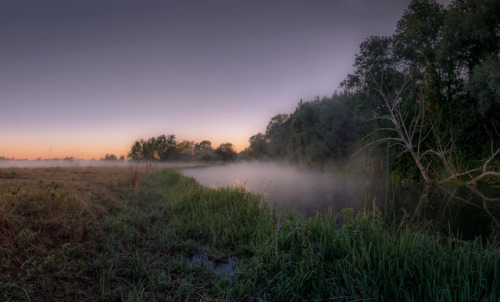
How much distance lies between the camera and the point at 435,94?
46.9 feet

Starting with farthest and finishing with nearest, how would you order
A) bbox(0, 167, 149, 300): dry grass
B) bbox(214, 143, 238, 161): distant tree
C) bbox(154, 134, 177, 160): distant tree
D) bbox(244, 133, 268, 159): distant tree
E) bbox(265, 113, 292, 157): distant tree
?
bbox(214, 143, 238, 161): distant tree → bbox(154, 134, 177, 160): distant tree → bbox(244, 133, 268, 159): distant tree → bbox(265, 113, 292, 157): distant tree → bbox(0, 167, 149, 300): dry grass

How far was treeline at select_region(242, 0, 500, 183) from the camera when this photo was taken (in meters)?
11.8

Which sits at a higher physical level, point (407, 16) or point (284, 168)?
point (407, 16)

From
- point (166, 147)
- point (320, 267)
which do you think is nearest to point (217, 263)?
point (320, 267)

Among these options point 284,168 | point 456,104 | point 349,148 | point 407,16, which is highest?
point 407,16

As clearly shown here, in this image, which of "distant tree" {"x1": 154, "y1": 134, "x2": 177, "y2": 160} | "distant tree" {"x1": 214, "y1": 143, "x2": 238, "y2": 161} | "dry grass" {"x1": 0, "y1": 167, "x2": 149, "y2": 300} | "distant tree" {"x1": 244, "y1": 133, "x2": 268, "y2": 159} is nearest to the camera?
"dry grass" {"x1": 0, "y1": 167, "x2": 149, "y2": 300}

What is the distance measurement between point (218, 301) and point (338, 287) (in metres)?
1.35

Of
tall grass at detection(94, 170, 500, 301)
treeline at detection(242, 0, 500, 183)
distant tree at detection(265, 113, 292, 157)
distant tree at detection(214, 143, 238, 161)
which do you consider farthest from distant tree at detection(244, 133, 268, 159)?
tall grass at detection(94, 170, 500, 301)

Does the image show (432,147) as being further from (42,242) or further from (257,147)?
(257,147)

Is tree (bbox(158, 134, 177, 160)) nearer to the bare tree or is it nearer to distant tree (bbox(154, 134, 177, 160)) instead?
distant tree (bbox(154, 134, 177, 160))

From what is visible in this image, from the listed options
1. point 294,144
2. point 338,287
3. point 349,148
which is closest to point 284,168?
point 294,144

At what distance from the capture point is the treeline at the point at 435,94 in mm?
11836

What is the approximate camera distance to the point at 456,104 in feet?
44.5

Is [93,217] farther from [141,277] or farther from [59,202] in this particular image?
[141,277]
